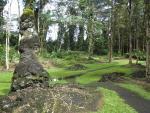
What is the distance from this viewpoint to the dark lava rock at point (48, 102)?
17734 millimetres

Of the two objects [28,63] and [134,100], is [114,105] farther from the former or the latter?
[28,63]

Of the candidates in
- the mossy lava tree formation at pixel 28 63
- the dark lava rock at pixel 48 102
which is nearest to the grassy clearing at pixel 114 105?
the dark lava rock at pixel 48 102

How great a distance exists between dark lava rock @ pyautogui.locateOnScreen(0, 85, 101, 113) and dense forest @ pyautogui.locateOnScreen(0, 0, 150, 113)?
470 inches

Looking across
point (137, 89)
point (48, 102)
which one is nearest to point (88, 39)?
point (137, 89)

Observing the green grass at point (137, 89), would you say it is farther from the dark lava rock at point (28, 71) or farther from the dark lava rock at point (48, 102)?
the dark lava rock at point (28, 71)

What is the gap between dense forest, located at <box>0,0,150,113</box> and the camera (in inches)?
1859

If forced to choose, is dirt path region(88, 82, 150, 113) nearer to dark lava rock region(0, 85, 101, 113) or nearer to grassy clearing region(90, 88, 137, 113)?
grassy clearing region(90, 88, 137, 113)

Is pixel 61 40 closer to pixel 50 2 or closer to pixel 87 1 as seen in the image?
pixel 50 2

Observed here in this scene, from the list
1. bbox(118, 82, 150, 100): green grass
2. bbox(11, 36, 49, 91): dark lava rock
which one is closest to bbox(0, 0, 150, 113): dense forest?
bbox(118, 82, 150, 100): green grass

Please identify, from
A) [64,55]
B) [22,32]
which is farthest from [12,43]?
[22,32]

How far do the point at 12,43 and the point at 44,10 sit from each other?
11019 millimetres

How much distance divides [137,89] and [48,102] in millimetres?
12849

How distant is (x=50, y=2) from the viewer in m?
85.1

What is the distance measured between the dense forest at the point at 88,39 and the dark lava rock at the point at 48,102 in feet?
39.2
